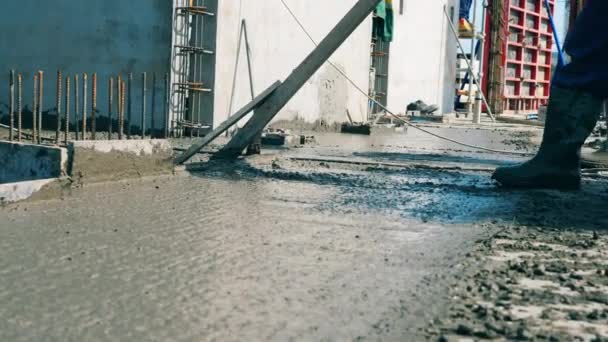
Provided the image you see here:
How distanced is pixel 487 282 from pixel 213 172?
127 inches

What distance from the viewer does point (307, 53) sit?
1205 cm

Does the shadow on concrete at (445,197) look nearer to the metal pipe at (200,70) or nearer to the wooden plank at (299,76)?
the wooden plank at (299,76)

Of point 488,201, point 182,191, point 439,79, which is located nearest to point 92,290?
point 182,191

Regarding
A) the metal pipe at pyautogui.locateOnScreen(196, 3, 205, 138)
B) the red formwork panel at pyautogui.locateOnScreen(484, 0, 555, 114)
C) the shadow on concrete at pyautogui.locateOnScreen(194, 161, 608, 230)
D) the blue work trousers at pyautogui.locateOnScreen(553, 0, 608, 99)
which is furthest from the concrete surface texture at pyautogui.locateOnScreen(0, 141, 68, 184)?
the red formwork panel at pyautogui.locateOnScreen(484, 0, 555, 114)

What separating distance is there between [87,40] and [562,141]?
5755 millimetres

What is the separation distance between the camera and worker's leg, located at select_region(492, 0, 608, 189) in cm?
473

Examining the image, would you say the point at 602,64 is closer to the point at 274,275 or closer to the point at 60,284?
the point at 274,275

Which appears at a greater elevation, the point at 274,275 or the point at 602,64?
the point at 602,64

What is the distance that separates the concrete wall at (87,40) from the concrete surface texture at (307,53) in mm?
769

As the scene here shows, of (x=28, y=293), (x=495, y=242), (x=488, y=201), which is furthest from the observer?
(x=488, y=201)

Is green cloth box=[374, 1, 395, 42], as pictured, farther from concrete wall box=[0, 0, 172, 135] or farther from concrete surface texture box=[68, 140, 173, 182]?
concrete surface texture box=[68, 140, 173, 182]

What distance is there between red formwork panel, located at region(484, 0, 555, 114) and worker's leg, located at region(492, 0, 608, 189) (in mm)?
19427

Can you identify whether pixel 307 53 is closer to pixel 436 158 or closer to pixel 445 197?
pixel 436 158

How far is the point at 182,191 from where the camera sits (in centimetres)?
461
